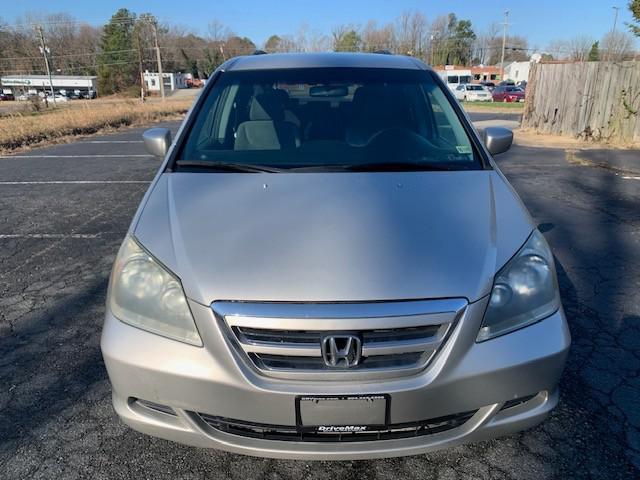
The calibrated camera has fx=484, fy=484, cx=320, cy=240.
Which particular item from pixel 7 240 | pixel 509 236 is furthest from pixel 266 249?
pixel 7 240

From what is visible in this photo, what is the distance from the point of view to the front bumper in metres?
1.62

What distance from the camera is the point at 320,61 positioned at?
3207mm

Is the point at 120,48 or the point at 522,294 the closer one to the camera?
the point at 522,294

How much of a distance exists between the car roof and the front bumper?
203cm

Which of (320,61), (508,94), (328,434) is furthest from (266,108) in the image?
(508,94)

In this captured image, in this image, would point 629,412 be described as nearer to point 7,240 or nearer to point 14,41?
point 7,240

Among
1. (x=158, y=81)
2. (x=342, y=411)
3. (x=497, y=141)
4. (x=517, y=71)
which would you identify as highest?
(x=517, y=71)

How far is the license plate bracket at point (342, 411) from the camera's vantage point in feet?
5.22

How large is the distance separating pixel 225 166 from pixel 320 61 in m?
1.17

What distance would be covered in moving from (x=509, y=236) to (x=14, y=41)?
337 feet

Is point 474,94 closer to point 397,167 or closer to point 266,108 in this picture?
point 266,108

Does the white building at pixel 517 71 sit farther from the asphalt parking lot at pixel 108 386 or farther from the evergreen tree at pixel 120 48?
the asphalt parking lot at pixel 108 386

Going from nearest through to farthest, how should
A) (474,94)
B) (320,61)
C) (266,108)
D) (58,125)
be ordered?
(266,108) < (320,61) < (58,125) < (474,94)

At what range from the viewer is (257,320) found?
63.1 inches
